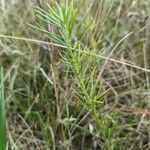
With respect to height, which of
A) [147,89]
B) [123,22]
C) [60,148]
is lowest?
[60,148]

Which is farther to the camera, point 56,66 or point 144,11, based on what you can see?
point 144,11

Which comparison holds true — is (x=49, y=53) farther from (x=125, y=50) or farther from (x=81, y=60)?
(x=81, y=60)

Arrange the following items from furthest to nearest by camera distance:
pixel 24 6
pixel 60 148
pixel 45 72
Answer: pixel 24 6 → pixel 45 72 → pixel 60 148

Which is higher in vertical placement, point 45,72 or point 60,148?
point 45,72

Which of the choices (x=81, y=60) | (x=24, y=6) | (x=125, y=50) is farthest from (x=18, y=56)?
(x=81, y=60)

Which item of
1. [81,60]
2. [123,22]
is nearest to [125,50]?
[123,22]

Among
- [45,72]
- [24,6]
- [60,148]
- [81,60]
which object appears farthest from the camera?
[24,6]

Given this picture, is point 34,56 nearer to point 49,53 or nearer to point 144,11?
point 49,53
